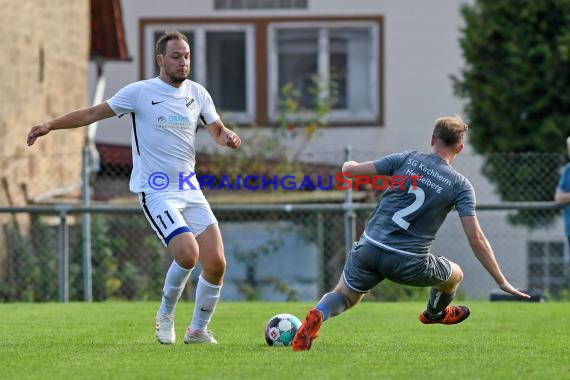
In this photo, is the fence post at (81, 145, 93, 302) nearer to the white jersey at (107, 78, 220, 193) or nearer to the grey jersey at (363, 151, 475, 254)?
the white jersey at (107, 78, 220, 193)

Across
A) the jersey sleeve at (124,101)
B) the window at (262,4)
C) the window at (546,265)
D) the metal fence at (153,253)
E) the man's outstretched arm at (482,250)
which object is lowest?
the window at (546,265)

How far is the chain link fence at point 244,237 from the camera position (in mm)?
16156

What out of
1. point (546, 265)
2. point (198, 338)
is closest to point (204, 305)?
point (198, 338)

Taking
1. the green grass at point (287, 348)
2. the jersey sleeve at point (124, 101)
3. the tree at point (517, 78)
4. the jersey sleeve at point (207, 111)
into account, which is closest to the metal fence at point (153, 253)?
the tree at point (517, 78)

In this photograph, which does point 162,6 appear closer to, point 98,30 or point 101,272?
point 98,30

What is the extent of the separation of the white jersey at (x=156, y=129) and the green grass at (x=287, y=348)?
1185 millimetres

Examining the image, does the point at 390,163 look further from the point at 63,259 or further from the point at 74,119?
the point at 63,259

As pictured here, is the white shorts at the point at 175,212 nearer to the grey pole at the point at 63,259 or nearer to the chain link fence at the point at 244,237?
the chain link fence at the point at 244,237

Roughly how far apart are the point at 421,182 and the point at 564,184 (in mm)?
6768

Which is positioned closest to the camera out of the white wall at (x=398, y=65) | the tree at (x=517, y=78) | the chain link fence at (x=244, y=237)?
the chain link fence at (x=244, y=237)

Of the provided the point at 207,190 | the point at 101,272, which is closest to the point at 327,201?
the point at 207,190

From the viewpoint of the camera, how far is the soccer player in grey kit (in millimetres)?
8820

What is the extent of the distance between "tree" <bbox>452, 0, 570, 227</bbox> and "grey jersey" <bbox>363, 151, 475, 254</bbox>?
11.1 metres

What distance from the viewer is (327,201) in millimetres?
19703
